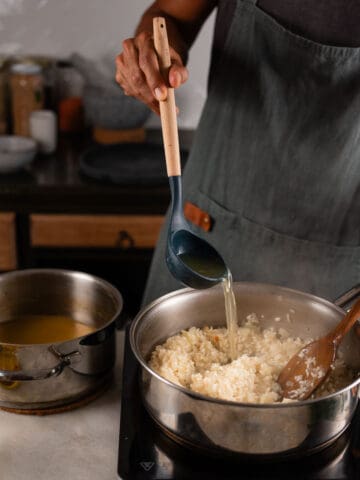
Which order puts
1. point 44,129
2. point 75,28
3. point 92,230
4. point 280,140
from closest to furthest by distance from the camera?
point 280,140, point 92,230, point 44,129, point 75,28

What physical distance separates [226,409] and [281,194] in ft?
2.35

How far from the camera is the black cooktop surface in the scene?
843mm

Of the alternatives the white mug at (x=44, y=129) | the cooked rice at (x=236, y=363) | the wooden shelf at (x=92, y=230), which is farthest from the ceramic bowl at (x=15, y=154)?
the cooked rice at (x=236, y=363)

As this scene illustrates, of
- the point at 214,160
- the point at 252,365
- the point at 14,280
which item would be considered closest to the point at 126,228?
the point at 214,160

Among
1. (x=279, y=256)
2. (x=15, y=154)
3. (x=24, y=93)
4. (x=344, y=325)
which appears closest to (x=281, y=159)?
(x=279, y=256)

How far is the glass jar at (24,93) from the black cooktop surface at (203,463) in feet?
5.96

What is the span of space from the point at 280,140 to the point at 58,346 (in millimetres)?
708

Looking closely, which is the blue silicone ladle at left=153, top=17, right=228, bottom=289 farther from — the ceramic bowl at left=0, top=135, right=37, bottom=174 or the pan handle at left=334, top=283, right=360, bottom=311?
the ceramic bowl at left=0, top=135, right=37, bottom=174

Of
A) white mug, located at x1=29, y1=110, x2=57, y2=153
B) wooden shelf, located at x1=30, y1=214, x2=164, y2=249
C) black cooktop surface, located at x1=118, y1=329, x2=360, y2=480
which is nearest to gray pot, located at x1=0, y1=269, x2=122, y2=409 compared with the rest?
black cooktop surface, located at x1=118, y1=329, x2=360, y2=480

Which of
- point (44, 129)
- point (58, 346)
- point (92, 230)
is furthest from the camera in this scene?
point (44, 129)

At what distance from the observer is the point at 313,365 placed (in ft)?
3.16

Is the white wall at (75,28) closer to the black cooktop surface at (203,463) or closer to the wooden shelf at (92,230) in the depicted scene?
the wooden shelf at (92,230)

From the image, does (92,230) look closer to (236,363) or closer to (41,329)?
(41,329)

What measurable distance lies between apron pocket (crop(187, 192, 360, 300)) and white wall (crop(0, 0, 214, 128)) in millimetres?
1332
